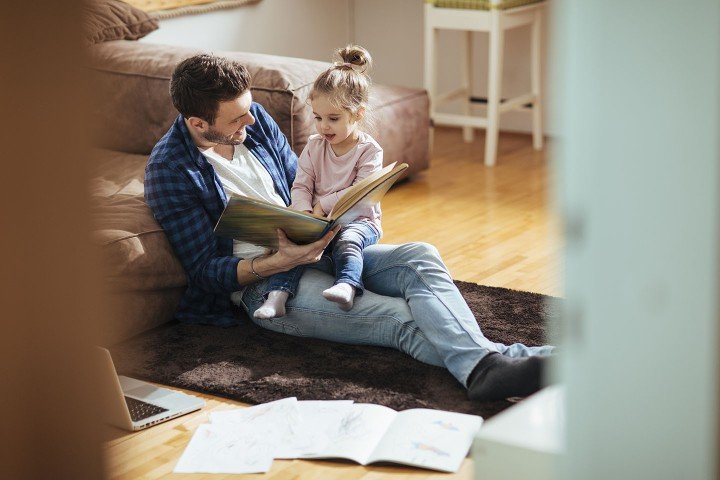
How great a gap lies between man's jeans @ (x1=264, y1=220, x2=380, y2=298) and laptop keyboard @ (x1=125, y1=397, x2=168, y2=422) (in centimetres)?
39

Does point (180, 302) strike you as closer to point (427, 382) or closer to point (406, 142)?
point (427, 382)

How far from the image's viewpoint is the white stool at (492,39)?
13.5 feet

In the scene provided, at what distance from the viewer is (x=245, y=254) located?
2324 mm

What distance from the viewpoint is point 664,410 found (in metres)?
0.60

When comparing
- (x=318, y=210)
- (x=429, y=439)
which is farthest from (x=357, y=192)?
(x=429, y=439)

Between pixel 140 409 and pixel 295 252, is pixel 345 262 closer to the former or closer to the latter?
pixel 295 252

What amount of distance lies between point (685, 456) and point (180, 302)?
1.96 meters

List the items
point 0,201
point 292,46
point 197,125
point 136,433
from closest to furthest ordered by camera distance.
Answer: point 0,201, point 136,433, point 197,125, point 292,46

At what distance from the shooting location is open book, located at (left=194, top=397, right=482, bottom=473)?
174 cm

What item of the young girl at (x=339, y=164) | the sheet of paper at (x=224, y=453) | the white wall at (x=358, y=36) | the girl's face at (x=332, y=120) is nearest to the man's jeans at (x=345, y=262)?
the young girl at (x=339, y=164)

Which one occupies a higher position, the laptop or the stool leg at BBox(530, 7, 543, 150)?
the stool leg at BBox(530, 7, 543, 150)

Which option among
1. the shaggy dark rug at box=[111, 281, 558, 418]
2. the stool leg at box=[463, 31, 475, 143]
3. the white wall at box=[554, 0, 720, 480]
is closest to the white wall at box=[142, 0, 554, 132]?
the stool leg at box=[463, 31, 475, 143]

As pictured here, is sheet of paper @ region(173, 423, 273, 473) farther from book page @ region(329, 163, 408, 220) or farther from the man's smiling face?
the man's smiling face

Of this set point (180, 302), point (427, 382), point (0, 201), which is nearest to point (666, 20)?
point (0, 201)
